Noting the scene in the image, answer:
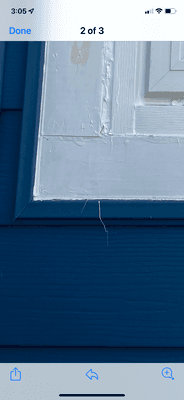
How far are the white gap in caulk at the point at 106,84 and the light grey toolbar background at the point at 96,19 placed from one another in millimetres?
68

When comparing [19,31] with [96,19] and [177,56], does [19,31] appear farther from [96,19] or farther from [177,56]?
[177,56]

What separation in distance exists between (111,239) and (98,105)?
0.31 m

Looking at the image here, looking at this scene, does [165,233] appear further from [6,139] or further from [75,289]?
[6,139]

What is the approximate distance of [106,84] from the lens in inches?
24.6

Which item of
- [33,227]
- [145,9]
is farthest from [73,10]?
[33,227]

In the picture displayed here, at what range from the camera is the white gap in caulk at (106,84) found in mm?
615
